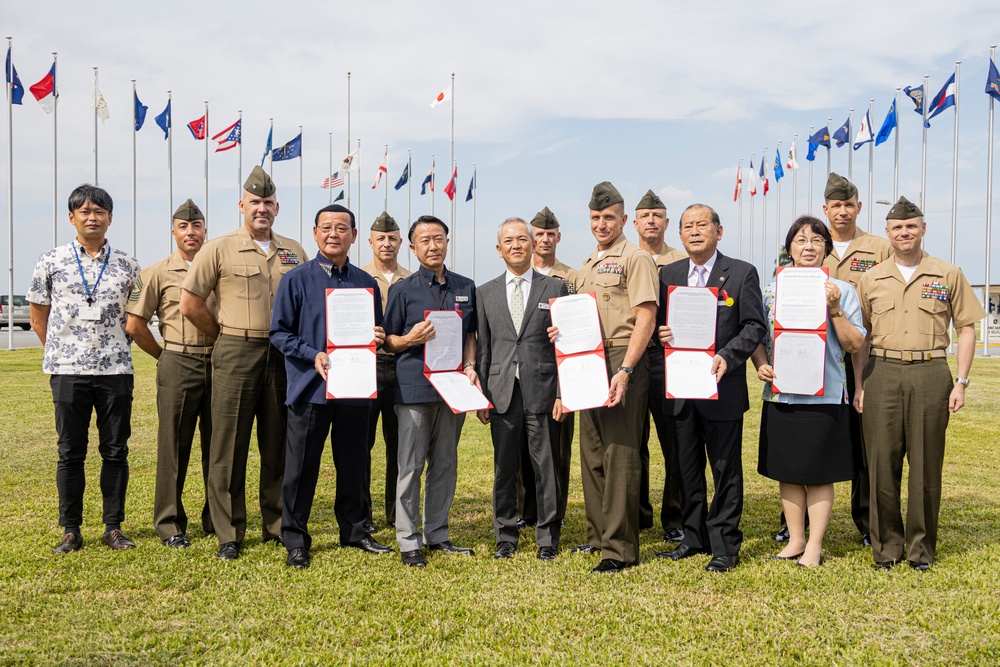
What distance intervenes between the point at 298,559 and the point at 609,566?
6.28 feet

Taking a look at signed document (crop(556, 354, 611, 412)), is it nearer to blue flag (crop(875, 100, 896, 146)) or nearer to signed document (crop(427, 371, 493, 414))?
signed document (crop(427, 371, 493, 414))

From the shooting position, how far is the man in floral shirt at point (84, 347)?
5039 millimetres

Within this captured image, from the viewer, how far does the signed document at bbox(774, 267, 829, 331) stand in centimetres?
457

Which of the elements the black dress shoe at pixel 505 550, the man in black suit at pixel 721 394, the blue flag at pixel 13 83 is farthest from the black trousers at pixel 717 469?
the blue flag at pixel 13 83

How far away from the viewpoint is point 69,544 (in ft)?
16.6

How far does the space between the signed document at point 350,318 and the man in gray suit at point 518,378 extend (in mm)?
735

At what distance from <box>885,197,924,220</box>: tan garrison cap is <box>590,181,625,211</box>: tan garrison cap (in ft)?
5.44

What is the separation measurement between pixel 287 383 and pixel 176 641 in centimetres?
177

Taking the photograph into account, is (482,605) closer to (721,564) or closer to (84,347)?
(721,564)

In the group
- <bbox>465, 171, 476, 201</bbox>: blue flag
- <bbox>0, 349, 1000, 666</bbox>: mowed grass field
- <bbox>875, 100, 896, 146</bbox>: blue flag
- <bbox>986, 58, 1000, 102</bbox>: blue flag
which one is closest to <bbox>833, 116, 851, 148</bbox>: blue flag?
<bbox>875, 100, 896, 146</bbox>: blue flag

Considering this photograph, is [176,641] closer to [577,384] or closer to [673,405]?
[577,384]

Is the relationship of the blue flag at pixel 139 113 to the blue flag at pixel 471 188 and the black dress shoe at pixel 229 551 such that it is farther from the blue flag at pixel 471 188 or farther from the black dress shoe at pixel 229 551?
the black dress shoe at pixel 229 551

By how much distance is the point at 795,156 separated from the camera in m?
31.0

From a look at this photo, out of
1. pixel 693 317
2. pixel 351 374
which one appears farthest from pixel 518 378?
pixel 693 317
